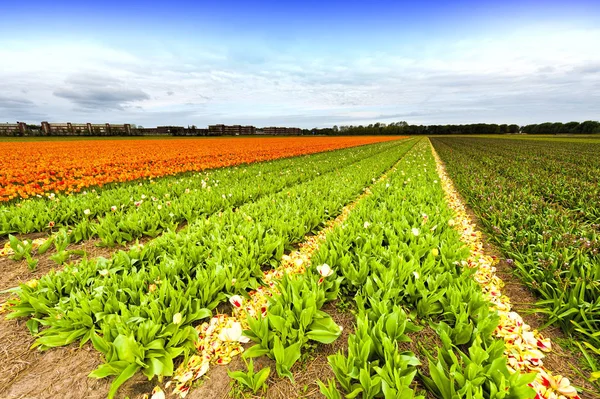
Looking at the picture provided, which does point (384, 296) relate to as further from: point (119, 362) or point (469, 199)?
point (469, 199)

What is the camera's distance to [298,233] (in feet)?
14.5

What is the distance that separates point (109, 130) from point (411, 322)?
67.0 m

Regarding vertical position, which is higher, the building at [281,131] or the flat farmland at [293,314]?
the building at [281,131]

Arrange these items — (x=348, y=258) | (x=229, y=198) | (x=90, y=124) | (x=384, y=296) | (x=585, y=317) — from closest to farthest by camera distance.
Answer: (x=585, y=317)
(x=384, y=296)
(x=348, y=258)
(x=229, y=198)
(x=90, y=124)

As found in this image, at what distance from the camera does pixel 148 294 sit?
2389 mm

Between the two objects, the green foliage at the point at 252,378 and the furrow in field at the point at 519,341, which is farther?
the green foliage at the point at 252,378

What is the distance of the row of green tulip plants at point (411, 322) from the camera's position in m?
1.65

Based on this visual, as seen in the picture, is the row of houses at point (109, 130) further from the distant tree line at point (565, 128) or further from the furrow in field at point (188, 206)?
the distant tree line at point (565, 128)

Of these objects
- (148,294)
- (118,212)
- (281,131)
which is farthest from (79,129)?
(148,294)

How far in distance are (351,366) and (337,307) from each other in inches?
39.7

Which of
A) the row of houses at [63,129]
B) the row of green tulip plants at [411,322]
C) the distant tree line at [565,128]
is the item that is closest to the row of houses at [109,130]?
the row of houses at [63,129]

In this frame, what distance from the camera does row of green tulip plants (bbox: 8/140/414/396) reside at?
196 cm

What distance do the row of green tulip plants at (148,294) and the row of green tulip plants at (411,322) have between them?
42.5 inches

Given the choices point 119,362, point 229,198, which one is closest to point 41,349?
point 119,362
